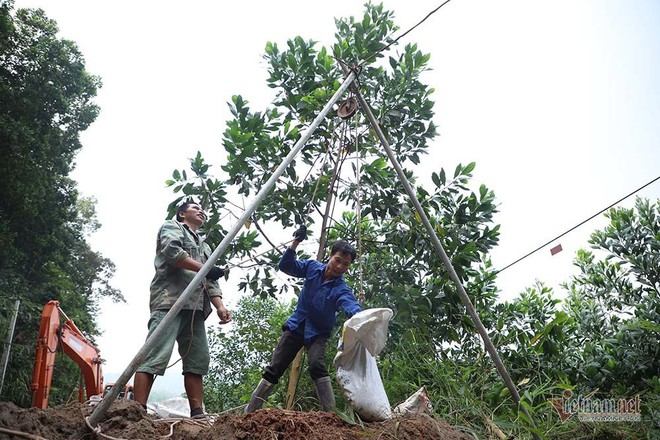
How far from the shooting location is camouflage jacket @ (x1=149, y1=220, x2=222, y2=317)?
302cm

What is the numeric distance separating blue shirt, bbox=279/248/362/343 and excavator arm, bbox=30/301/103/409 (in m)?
2.25

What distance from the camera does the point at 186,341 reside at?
317cm

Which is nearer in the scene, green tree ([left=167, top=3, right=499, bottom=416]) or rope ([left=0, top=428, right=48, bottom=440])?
rope ([left=0, top=428, right=48, bottom=440])

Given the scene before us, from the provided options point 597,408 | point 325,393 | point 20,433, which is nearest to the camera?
point 20,433

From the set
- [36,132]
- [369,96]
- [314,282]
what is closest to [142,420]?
[314,282]

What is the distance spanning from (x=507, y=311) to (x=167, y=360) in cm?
336

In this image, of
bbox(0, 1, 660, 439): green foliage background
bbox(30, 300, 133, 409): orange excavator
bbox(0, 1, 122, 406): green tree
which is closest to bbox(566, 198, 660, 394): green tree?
bbox(0, 1, 660, 439): green foliage background

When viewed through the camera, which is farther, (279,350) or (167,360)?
(279,350)

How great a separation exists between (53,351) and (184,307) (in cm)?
200

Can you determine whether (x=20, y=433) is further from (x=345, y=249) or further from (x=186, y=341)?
(x=345, y=249)

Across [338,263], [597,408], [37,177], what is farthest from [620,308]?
[37,177]

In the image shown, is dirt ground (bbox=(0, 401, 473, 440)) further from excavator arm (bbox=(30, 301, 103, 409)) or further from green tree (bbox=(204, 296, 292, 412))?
green tree (bbox=(204, 296, 292, 412))

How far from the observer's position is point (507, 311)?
5074mm

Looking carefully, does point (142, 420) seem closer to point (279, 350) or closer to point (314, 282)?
point (279, 350)
